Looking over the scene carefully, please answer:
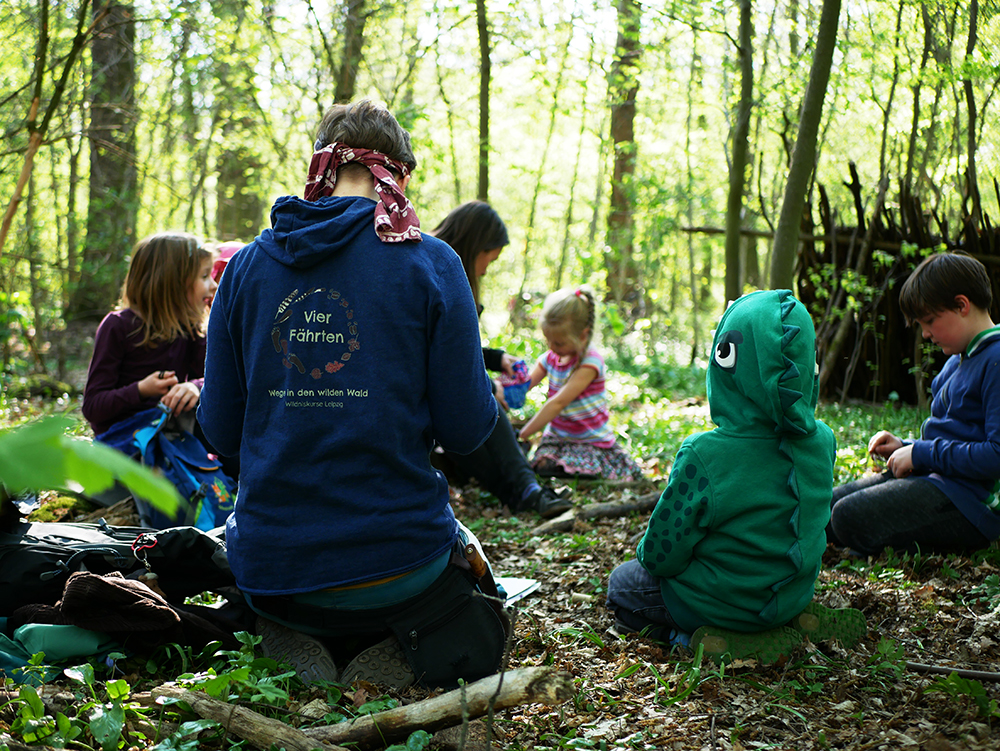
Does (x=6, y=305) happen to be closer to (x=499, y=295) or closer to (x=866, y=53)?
(x=866, y=53)

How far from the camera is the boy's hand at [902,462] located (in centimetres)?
362

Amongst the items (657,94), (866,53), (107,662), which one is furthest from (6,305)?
(657,94)

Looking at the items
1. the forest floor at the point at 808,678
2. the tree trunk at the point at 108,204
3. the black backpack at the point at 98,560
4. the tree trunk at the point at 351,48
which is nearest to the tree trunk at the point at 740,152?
the forest floor at the point at 808,678

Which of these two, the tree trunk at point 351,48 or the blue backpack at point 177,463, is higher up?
the tree trunk at point 351,48

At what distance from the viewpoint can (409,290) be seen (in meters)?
2.26

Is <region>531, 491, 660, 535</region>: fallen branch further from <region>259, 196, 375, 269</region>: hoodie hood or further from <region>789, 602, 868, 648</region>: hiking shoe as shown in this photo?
<region>259, 196, 375, 269</region>: hoodie hood

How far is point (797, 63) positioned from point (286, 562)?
6632 mm

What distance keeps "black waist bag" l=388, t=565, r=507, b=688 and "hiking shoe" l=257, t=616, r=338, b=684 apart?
244mm

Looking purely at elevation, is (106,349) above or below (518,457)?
above

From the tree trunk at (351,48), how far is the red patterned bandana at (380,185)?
5603 mm

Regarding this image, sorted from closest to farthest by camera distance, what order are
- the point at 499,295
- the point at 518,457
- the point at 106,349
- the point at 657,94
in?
the point at 106,349 → the point at 518,457 → the point at 657,94 → the point at 499,295

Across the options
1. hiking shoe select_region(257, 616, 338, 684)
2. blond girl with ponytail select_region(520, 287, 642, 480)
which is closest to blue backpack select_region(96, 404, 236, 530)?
hiking shoe select_region(257, 616, 338, 684)

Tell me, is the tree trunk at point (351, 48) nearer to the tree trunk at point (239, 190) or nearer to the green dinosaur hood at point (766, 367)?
the tree trunk at point (239, 190)

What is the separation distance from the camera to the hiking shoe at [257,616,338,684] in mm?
2365
